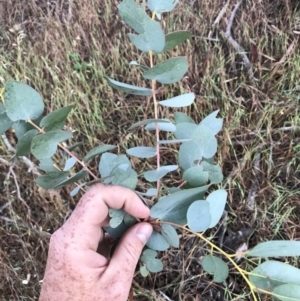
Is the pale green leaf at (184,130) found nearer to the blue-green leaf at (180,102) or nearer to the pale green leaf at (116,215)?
the blue-green leaf at (180,102)

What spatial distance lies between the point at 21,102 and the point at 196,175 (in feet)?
1.17

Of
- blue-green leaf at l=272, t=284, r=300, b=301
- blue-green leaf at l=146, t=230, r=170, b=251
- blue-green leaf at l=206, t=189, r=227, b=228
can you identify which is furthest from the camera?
blue-green leaf at l=146, t=230, r=170, b=251

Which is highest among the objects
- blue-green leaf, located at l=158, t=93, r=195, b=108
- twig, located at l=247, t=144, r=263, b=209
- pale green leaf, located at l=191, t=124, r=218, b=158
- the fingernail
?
blue-green leaf, located at l=158, t=93, r=195, b=108

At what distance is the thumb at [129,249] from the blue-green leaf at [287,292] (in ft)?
0.97

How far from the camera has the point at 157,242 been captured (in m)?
1.01

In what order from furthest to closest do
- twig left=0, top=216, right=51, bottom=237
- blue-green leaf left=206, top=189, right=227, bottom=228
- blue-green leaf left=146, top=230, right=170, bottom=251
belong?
twig left=0, top=216, right=51, bottom=237
blue-green leaf left=146, top=230, right=170, bottom=251
blue-green leaf left=206, top=189, right=227, bottom=228

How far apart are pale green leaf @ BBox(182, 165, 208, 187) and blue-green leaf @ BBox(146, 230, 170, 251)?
190mm

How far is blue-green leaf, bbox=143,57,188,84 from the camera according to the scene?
837 mm

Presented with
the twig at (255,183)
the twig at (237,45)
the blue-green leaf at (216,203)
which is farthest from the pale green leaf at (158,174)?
the twig at (237,45)

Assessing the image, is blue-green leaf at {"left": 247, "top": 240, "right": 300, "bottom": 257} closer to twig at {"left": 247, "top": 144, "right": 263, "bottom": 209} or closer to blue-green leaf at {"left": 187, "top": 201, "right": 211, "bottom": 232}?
blue-green leaf at {"left": 187, "top": 201, "right": 211, "bottom": 232}

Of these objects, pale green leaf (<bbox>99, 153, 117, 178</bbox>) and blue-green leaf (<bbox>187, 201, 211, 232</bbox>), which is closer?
blue-green leaf (<bbox>187, 201, 211, 232</bbox>)

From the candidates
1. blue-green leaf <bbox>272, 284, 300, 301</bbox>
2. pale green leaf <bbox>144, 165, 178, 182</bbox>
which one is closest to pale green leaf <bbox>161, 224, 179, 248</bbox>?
pale green leaf <bbox>144, 165, 178, 182</bbox>

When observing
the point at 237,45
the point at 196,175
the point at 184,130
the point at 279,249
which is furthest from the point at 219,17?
the point at 279,249

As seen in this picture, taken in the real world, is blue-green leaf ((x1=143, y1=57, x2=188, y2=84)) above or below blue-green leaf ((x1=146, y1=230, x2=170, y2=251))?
above
